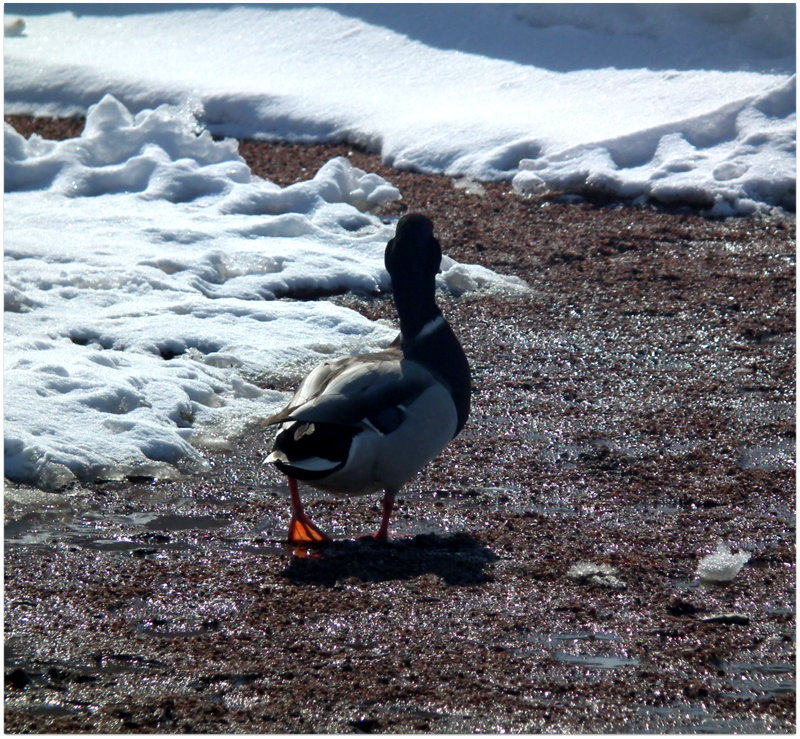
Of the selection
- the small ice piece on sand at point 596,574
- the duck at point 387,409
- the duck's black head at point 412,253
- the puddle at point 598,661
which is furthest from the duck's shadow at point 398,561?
the duck's black head at point 412,253

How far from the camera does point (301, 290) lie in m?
8.55

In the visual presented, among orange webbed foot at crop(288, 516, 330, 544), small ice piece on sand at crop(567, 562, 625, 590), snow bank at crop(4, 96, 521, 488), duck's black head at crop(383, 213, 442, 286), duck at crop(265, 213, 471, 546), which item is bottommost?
snow bank at crop(4, 96, 521, 488)

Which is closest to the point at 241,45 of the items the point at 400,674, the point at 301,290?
the point at 301,290

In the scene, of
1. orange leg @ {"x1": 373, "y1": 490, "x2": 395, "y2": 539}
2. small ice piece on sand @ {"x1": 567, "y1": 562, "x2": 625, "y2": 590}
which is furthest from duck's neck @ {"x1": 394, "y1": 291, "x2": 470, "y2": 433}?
small ice piece on sand @ {"x1": 567, "y1": 562, "x2": 625, "y2": 590}

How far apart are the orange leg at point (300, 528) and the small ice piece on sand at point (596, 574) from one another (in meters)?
1.05

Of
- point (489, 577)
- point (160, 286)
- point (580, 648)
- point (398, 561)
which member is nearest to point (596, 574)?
point (489, 577)

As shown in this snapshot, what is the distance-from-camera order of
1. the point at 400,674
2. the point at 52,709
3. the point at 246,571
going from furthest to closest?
the point at 246,571, the point at 400,674, the point at 52,709

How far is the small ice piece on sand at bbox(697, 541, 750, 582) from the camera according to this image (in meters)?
4.56

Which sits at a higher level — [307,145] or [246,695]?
[246,695]

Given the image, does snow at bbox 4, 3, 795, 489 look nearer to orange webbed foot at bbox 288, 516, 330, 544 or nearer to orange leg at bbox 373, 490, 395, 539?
orange webbed foot at bbox 288, 516, 330, 544

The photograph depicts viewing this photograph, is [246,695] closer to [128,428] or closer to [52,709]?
[52,709]

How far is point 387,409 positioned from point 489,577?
809 mm

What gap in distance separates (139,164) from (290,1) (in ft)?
19.0

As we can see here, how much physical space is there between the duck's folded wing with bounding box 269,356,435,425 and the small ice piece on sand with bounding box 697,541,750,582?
1363 mm
